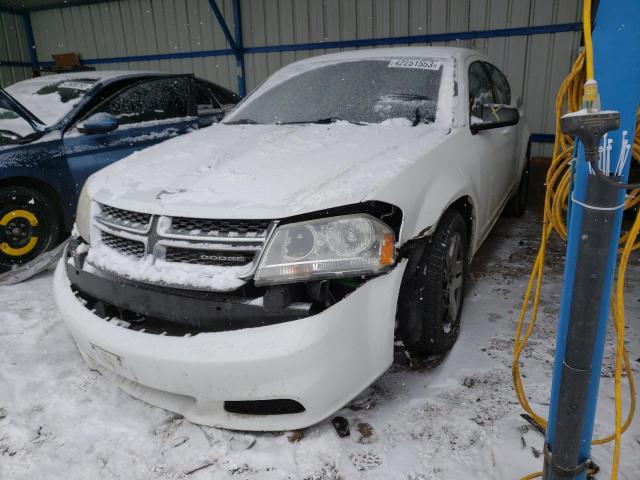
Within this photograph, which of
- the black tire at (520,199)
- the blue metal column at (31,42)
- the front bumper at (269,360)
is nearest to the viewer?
the front bumper at (269,360)

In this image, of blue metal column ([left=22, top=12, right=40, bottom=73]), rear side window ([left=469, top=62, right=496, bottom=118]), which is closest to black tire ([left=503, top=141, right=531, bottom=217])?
rear side window ([left=469, top=62, right=496, bottom=118])

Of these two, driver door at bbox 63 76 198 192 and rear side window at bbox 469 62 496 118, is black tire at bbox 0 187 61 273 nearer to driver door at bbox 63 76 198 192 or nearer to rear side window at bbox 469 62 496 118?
driver door at bbox 63 76 198 192

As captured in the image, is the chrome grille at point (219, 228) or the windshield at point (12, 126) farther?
the windshield at point (12, 126)

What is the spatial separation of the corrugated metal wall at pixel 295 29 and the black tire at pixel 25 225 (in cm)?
577

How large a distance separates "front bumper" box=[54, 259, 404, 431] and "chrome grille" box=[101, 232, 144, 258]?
286 millimetres

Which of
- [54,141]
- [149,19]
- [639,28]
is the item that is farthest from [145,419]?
[149,19]

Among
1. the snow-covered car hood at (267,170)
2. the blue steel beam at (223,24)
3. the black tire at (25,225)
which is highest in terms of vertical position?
the blue steel beam at (223,24)

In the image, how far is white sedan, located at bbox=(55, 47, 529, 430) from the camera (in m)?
1.64

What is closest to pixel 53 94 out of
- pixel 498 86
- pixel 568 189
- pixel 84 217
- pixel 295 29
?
pixel 84 217

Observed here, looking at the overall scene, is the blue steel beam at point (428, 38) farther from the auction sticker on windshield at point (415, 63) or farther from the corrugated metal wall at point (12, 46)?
the corrugated metal wall at point (12, 46)

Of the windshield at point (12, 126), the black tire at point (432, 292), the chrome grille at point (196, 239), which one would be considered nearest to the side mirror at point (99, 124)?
the windshield at point (12, 126)

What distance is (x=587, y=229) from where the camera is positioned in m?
1.15

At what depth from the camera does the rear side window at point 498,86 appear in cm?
365

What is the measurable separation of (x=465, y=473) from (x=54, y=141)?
3548 millimetres
